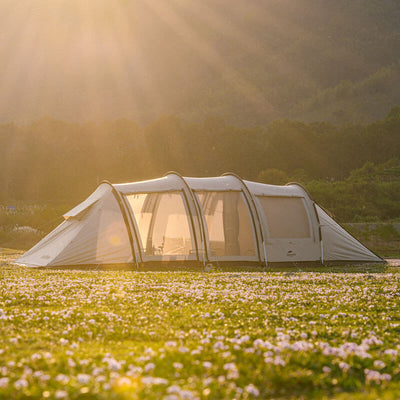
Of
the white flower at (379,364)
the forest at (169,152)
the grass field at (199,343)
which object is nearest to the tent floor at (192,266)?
the grass field at (199,343)

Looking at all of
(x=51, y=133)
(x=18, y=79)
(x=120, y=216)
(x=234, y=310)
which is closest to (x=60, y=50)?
(x=18, y=79)

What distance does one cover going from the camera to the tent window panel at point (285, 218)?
18.3 meters

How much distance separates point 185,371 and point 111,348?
130 centimetres

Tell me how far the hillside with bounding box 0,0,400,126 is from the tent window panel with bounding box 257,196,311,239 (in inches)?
4066

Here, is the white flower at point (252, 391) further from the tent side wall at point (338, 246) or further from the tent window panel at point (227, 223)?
the tent side wall at point (338, 246)

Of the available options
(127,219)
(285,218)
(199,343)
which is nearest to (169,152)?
(285,218)

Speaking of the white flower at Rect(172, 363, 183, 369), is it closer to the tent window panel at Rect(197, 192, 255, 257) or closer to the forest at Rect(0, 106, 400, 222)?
the tent window panel at Rect(197, 192, 255, 257)

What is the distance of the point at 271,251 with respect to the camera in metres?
17.9

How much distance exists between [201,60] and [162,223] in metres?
168

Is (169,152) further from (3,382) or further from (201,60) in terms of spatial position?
(201,60)

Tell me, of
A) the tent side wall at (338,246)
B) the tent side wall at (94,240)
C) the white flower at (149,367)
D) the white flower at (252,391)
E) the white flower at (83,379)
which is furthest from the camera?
the tent side wall at (338,246)

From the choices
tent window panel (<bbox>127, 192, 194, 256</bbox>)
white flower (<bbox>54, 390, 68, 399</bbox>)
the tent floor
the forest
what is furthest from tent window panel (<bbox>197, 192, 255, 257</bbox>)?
the forest

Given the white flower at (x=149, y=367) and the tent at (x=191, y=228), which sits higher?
the tent at (x=191, y=228)

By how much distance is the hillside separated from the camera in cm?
13438
